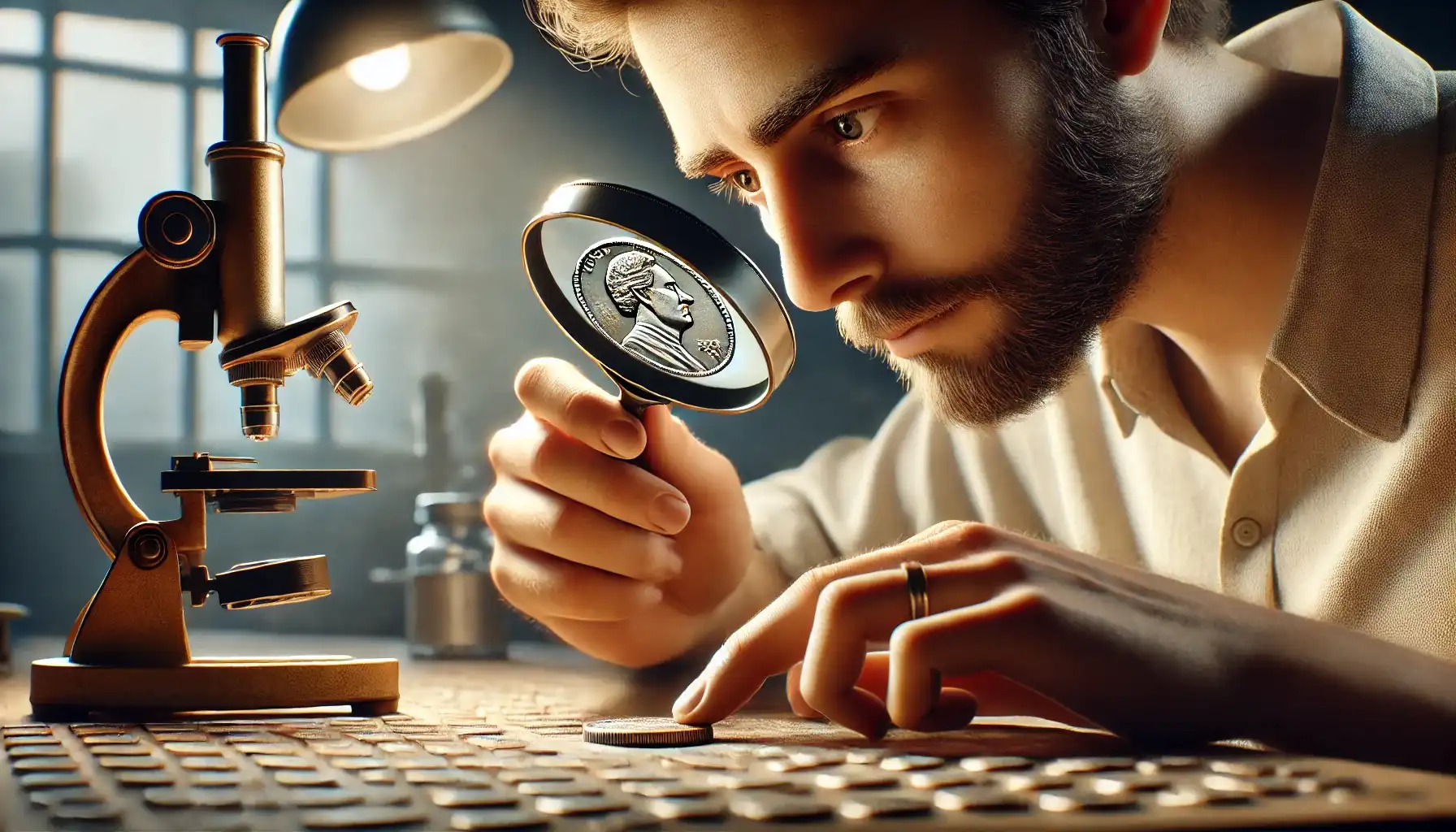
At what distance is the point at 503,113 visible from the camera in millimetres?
2785

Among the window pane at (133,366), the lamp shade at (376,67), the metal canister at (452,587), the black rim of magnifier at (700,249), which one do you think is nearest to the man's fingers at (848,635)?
the black rim of magnifier at (700,249)

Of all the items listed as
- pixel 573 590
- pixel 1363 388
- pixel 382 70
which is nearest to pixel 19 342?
pixel 382 70

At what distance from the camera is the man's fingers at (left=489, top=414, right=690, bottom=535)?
120 cm

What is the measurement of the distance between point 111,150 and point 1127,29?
2.19 metres

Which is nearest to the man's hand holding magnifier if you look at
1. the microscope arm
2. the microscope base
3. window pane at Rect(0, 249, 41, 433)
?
the microscope base

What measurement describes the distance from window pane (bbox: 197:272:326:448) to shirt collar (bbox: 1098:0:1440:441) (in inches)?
81.2

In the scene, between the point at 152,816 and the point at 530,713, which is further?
the point at 530,713

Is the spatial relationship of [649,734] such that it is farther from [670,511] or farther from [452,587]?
[452,587]

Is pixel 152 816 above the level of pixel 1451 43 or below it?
below

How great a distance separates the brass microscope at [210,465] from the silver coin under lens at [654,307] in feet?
0.77

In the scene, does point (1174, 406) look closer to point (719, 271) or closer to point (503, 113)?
point (719, 271)

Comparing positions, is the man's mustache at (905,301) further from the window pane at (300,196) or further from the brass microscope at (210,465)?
the window pane at (300,196)

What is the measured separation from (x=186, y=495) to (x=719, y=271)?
1.76 ft

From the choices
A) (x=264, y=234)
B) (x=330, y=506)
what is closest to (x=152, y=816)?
(x=264, y=234)
